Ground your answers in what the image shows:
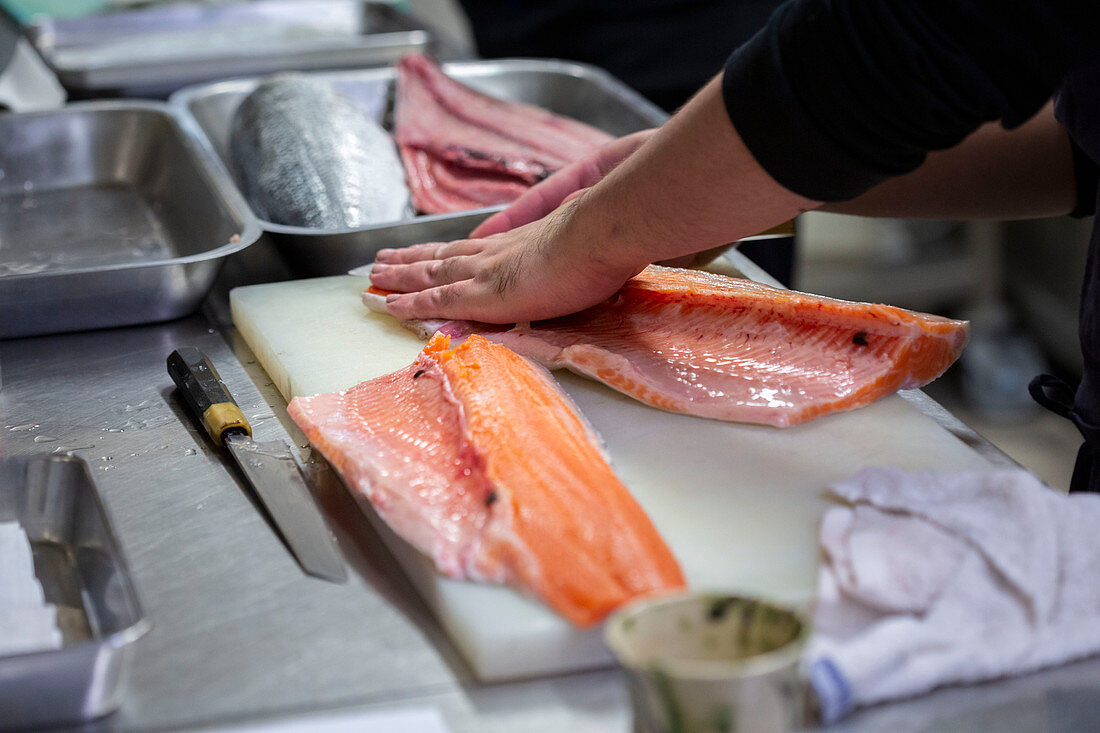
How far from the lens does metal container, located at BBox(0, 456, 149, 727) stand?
105cm

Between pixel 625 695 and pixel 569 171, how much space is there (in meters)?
1.21

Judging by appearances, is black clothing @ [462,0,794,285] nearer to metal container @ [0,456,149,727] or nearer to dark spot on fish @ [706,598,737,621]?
metal container @ [0,456,149,727]

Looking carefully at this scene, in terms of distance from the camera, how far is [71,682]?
1.05m

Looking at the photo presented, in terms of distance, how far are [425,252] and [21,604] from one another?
39.0 inches

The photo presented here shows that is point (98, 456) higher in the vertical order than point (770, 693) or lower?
lower

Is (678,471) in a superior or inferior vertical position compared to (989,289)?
superior

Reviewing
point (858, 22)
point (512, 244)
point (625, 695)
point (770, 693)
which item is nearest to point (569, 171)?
point (512, 244)

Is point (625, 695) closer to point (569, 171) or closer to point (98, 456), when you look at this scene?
point (98, 456)

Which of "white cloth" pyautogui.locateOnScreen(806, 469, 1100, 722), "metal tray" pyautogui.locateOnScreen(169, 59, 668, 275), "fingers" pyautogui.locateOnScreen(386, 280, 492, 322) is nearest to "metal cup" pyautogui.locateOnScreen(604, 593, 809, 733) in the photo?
"white cloth" pyautogui.locateOnScreen(806, 469, 1100, 722)

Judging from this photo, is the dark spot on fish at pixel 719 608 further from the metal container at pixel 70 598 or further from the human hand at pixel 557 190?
the human hand at pixel 557 190

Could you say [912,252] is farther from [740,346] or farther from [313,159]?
[740,346]

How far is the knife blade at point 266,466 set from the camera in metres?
1.33

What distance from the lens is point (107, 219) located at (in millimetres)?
2537

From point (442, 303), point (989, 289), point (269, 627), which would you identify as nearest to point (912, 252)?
point (989, 289)
